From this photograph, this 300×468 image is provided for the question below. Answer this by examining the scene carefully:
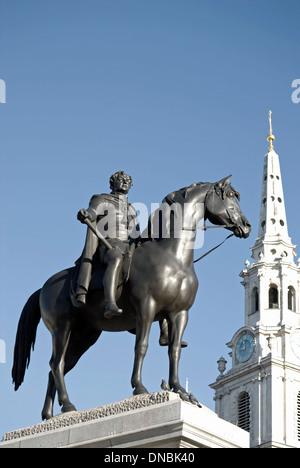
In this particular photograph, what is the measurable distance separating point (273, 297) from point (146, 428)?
90788 mm

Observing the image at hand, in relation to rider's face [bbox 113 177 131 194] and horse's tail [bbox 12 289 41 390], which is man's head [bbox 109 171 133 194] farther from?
horse's tail [bbox 12 289 41 390]

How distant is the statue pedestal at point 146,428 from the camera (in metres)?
14.3

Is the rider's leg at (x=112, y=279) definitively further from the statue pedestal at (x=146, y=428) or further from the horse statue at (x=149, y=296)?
the statue pedestal at (x=146, y=428)

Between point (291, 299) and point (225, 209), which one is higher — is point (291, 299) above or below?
above

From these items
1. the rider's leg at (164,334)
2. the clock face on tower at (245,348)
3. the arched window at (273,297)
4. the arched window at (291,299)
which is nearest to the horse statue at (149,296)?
the rider's leg at (164,334)

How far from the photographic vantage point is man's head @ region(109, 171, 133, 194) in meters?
17.7

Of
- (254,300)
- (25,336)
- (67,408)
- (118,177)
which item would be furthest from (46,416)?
(254,300)

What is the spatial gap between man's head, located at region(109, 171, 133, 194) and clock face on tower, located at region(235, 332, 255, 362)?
3297 inches

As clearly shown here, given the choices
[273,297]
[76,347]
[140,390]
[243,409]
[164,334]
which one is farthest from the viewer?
[273,297]

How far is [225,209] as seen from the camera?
658 inches

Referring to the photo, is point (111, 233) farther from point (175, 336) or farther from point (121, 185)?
point (175, 336)
